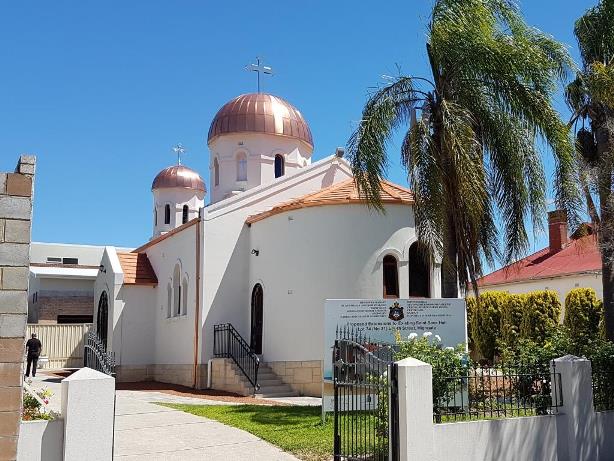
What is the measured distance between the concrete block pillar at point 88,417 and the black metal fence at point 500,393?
4.34 metres

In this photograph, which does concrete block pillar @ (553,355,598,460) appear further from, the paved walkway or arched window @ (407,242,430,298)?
arched window @ (407,242,430,298)

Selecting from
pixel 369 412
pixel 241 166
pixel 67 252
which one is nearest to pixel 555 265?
pixel 241 166

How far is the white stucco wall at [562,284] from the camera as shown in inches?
1054

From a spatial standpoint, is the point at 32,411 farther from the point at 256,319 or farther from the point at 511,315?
the point at 511,315

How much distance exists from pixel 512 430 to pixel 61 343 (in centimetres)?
2283

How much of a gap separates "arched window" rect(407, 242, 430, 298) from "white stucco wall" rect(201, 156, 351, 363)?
5314 millimetres

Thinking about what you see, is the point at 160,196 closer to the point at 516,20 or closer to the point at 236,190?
the point at 236,190

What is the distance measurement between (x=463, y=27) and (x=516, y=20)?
1.41 m

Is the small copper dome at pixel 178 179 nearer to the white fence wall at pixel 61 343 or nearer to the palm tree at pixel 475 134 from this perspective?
the white fence wall at pixel 61 343

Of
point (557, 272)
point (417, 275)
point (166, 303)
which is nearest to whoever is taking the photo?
point (417, 275)

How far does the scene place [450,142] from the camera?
41.7 feet

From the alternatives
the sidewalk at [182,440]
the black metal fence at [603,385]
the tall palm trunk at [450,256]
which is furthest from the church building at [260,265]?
the black metal fence at [603,385]

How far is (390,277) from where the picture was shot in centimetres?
1895

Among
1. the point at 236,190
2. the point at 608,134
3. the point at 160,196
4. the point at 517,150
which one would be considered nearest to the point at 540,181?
the point at 517,150
